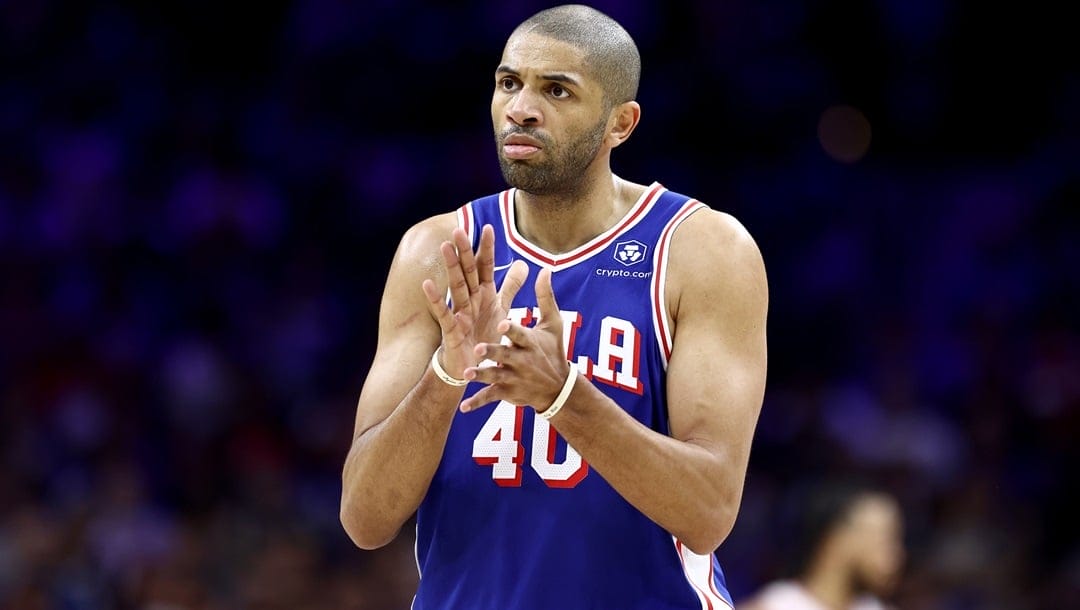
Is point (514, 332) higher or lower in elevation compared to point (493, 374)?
higher

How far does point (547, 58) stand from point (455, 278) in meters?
0.96

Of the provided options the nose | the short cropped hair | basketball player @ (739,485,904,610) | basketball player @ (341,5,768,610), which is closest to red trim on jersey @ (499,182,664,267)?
basketball player @ (341,5,768,610)

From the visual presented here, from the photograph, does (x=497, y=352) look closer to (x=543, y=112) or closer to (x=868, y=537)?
(x=543, y=112)

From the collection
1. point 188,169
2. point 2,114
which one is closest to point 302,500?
point 188,169

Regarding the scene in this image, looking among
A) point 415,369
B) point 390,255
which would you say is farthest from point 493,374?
point 390,255

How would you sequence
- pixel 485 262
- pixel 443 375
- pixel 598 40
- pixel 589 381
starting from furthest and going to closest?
pixel 598 40
pixel 589 381
pixel 443 375
pixel 485 262

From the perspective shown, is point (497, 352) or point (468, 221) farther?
point (468, 221)

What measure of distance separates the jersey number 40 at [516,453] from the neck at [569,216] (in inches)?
22.0

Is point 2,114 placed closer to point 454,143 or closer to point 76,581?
point 454,143

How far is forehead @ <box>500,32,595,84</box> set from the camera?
13.5ft

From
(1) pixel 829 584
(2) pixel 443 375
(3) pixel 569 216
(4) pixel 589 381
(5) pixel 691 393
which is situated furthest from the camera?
(1) pixel 829 584

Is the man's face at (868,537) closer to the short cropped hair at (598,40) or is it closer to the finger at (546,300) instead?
the short cropped hair at (598,40)

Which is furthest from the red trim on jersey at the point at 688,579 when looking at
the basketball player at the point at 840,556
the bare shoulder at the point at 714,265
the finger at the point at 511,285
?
the basketball player at the point at 840,556

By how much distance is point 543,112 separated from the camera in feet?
13.4
